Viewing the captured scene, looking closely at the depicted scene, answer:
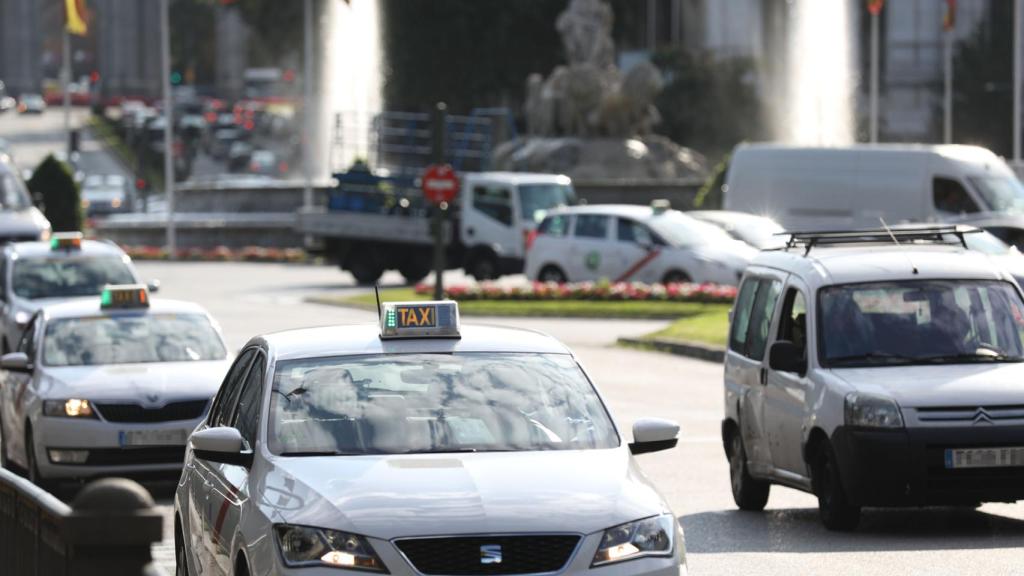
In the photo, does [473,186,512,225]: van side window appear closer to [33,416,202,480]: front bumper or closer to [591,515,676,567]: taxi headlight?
[33,416,202,480]: front bumper

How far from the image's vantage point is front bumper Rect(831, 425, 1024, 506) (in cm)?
1188

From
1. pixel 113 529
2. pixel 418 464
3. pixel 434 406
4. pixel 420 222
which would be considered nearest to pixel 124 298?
pixel 434 406

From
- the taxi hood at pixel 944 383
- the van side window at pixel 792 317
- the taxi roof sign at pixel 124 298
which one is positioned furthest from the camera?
the taxi roof sign at pixel 124 298

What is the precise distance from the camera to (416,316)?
863cm

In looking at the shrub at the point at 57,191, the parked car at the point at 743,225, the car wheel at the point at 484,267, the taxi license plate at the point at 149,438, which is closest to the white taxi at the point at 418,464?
the taxi license plate at the point at 149,438

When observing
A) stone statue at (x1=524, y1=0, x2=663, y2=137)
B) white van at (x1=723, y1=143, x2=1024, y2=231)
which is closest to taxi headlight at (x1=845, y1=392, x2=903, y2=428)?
white van at (x1=723, y1=143, x2=1024, y2=231)

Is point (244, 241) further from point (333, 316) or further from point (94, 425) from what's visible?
point (94, 425)

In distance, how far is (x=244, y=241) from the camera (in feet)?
203

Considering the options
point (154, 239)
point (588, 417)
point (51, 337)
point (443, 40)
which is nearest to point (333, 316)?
point (51, 337)

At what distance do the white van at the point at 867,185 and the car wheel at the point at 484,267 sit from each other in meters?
4.76

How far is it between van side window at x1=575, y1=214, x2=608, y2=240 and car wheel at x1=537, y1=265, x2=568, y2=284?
34.6 inches

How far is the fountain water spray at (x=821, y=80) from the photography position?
74.2 metres

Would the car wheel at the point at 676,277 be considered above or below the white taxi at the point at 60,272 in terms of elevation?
below

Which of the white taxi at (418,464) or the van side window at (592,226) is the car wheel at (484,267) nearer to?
the van side window at (592,226)
